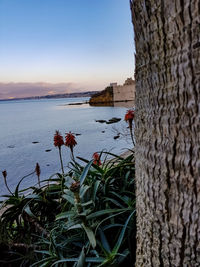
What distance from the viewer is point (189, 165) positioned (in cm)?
42

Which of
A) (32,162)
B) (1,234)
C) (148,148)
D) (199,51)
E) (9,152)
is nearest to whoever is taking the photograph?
(199,51)

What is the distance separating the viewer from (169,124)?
443mm

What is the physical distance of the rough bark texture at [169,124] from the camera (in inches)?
15.5

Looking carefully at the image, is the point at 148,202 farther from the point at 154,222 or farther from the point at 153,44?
the point at 153,44

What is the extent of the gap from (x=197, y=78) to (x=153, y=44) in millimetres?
132

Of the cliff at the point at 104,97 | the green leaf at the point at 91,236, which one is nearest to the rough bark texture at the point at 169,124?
the green leaf at the point at 91,236

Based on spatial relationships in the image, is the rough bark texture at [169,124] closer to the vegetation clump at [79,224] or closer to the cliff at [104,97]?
the vegetation clump at [79,224]

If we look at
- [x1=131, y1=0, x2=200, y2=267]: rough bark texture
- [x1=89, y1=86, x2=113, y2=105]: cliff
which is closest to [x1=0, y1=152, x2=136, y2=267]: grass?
[x1=131, y1=0, x2=200, y2=267]: rough bark texture

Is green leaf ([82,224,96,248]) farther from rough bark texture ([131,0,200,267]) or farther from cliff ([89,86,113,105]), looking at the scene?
cliff ([89,86,113,105])

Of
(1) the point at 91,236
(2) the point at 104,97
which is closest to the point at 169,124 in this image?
(1) the point at 91,236

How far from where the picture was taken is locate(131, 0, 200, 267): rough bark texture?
393 millimetres

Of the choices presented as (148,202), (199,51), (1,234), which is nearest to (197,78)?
(199,51)

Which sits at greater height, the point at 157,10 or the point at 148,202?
the point at 157,10

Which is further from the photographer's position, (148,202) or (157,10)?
(148,202)
